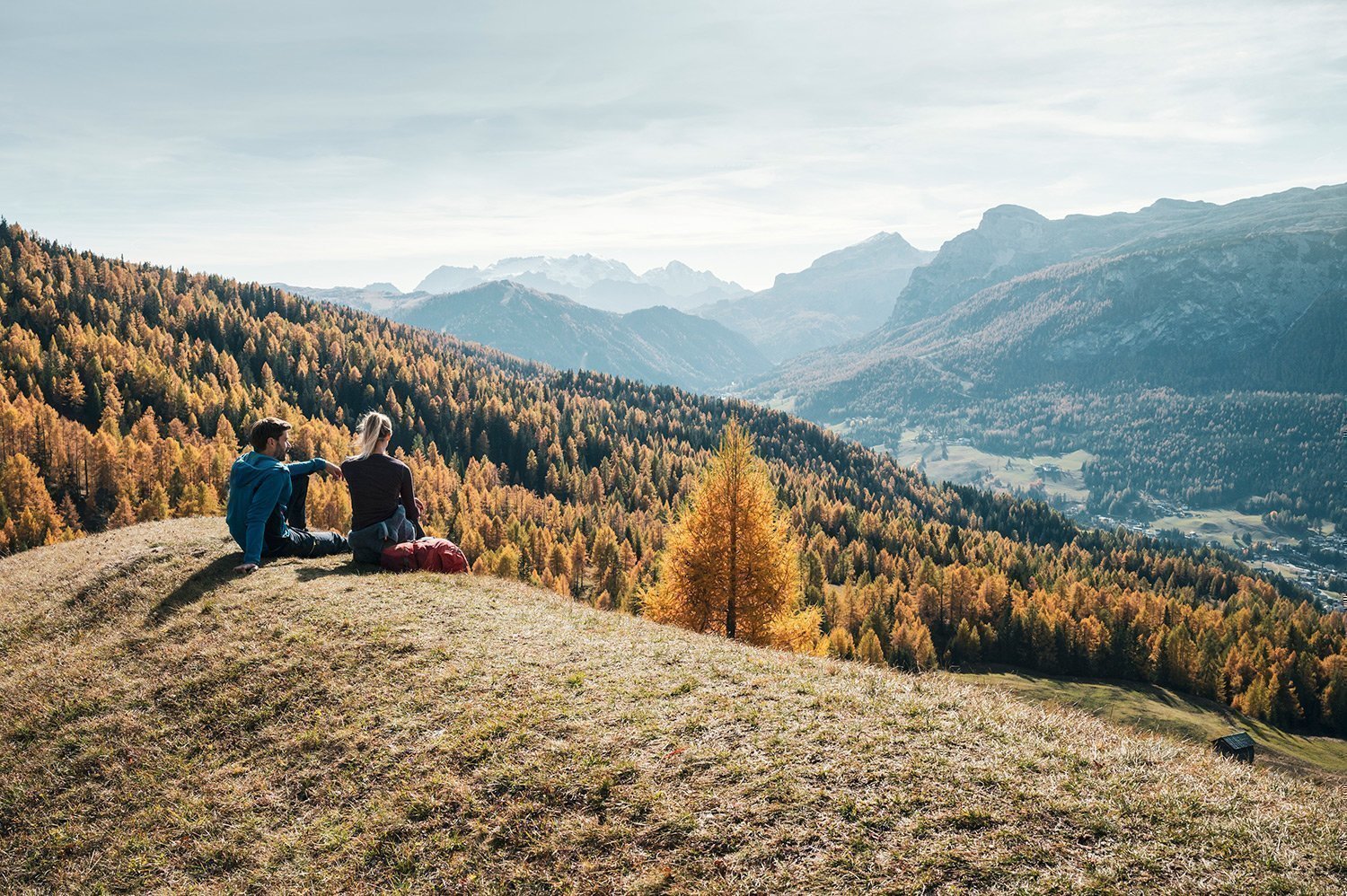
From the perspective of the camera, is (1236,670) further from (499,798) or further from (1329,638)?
(499,798)

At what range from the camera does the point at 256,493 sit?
1916cm

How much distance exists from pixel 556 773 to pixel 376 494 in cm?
1228

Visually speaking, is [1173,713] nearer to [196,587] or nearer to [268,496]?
[268,496]

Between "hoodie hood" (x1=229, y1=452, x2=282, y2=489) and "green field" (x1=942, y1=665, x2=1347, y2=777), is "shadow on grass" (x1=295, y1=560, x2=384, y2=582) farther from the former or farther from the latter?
"green field" (x1=942, y1=665, x2=1347, y2=777)

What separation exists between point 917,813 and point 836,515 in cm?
16638

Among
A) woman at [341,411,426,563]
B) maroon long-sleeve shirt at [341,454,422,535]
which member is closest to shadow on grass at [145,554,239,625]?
woman at [341,411,426,563]

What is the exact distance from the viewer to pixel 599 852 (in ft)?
29.4

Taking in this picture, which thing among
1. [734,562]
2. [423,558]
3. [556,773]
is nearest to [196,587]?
[423,558]

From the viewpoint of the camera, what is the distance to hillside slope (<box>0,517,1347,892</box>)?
27.8 ft

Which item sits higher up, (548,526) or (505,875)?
(505,875)

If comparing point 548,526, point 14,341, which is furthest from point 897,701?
point 14,341

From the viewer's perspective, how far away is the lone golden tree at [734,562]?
3494cm

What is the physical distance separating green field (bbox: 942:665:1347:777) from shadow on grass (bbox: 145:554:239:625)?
85757 mm

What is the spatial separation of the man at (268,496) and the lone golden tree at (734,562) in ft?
63.2
